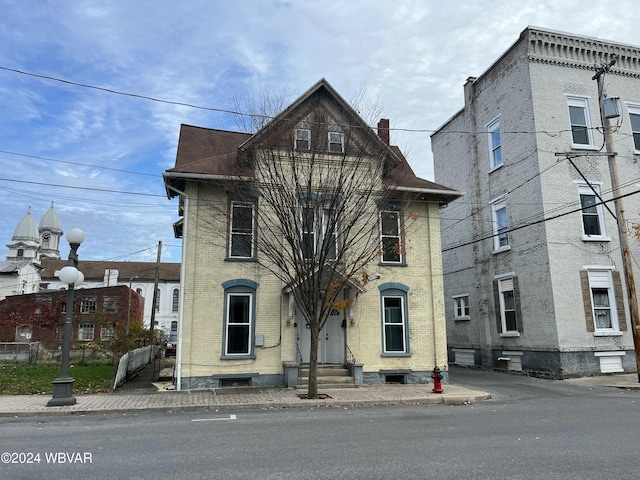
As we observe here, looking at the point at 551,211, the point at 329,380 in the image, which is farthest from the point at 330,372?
the point at 551,211

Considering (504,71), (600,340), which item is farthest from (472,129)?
(600,340)

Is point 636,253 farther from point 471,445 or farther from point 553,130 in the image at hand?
point 471,445

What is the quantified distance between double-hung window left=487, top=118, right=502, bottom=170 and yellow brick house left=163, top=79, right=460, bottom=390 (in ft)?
22.8

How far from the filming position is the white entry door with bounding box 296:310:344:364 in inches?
615

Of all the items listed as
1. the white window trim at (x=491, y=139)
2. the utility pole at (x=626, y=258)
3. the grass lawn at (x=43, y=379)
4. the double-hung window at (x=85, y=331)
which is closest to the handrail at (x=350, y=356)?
the grass lawn at (x=43, y=379)

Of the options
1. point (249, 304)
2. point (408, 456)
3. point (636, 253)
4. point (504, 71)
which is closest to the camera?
point (408, 456)

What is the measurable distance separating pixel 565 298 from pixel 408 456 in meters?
14.2

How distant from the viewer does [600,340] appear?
1812 centimetres

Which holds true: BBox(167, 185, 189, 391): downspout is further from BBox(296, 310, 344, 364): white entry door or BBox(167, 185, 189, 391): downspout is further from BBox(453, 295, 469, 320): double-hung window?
BBox(453, 295, 469, 320): double-hung window

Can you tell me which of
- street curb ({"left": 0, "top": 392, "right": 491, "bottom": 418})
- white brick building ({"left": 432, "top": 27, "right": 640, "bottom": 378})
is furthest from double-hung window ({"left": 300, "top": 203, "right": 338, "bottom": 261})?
white brick building ({"left": 432, "top": 27, "right": 640, "bottom": 378})

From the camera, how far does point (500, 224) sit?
21844 millimetres

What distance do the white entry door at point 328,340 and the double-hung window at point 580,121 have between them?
41.9 feet

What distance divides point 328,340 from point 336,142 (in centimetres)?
667

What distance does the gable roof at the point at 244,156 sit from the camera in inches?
530
